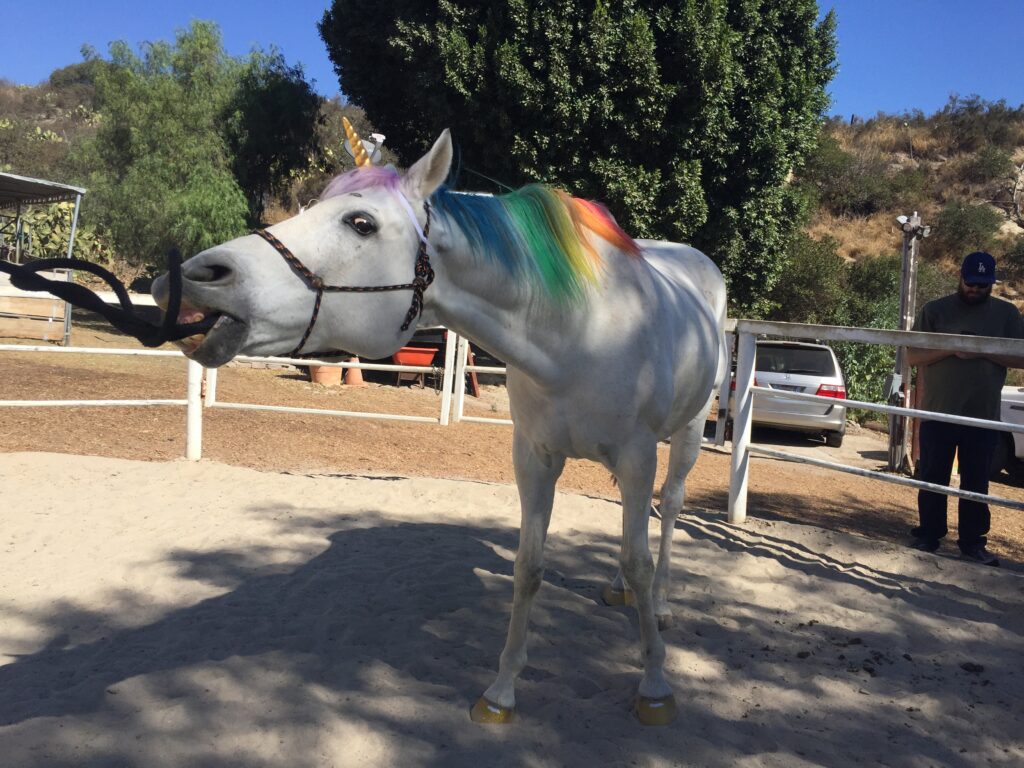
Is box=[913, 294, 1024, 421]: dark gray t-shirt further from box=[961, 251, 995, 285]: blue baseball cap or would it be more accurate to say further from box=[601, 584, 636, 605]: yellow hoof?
→ box=[601, 584, 636, 605]: yellow hoof

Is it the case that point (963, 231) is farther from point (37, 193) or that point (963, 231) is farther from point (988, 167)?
point (37, 193)

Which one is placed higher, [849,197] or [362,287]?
[849,197]

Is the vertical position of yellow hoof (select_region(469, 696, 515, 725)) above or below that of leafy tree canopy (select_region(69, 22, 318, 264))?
below

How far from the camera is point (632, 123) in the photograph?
469 inches

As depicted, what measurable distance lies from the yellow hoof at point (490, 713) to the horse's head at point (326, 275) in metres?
1.31

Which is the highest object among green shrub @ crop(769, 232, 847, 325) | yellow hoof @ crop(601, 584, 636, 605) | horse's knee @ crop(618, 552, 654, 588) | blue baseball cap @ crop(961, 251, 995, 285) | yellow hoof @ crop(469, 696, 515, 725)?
green shrub @ crop(769, 232, 847, 325)

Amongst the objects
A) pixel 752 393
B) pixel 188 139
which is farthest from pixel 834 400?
pixel 188 139

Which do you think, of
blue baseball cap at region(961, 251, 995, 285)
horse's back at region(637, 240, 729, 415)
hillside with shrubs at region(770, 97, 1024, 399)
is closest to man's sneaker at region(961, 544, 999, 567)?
blue baseball cap at region(961, 251, 995, 285)

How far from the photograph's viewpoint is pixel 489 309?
2.18 metres

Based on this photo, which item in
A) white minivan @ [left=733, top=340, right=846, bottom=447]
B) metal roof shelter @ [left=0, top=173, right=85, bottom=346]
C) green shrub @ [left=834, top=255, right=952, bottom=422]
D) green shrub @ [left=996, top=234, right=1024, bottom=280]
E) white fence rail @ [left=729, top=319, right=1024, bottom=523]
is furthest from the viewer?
green shrub @ [left=996, top=234, right=1024, bottom=280]

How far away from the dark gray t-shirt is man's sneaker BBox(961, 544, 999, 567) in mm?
800

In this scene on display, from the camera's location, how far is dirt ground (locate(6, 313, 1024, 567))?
258 inches

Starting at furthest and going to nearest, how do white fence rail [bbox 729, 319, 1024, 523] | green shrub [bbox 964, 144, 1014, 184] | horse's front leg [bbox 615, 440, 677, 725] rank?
green shrub [bbox 964, 144, 1014, 184] < white fence rail [bbox 729, 319, 1024, 523] < horse's front leg [bbox 615, 440, 677, 725]

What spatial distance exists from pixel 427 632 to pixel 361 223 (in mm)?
1950
